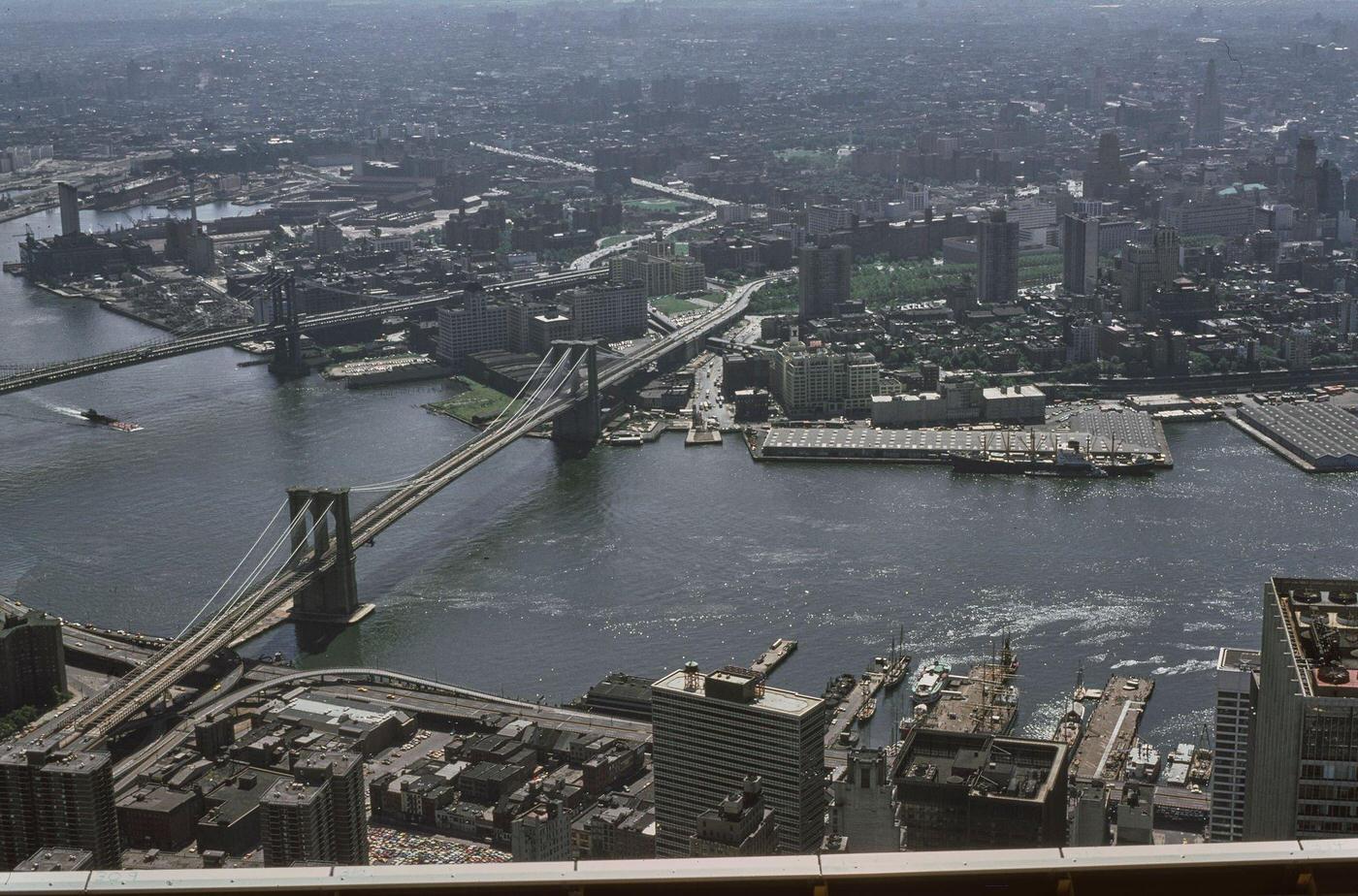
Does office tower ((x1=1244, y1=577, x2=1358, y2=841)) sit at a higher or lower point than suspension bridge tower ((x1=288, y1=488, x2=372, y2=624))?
higher

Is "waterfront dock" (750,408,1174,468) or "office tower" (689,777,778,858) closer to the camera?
"office tower" (689,777,778,858)

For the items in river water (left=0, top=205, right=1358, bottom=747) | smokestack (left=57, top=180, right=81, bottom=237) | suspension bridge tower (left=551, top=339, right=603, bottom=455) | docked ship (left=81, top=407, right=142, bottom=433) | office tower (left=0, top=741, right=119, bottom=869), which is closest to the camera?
office tower (left=0, top=741, right=119, bottom=869)

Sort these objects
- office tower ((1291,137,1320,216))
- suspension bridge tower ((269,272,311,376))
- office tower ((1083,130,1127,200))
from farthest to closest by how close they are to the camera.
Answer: office tower ((1083,130,1127,200))
office tower ((1291,137,1320,216))
suspension bridge tower ((269,272,311,376))

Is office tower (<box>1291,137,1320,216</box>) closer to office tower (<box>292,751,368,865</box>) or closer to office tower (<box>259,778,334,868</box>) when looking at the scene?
office tower (<box>292,751,368,865</box>)

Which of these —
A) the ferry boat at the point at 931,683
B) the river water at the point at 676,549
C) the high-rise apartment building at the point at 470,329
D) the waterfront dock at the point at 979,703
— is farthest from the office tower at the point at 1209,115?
the waterfront dock at the point at 979,703

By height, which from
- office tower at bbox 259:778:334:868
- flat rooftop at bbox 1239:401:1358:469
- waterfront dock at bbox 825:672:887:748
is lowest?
flat rooftop at bbox 1239:401:1358:469

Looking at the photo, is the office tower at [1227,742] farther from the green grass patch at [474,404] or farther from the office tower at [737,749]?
the green grass patch at [474,404]

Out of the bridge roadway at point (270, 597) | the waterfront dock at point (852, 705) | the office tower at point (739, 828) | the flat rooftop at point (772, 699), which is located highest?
the flat rooftop at point (772, 699)

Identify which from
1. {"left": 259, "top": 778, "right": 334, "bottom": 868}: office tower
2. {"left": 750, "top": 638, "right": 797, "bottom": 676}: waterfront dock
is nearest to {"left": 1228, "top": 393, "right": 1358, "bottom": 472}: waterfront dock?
{"left": 750, "top": 638, "right": 797, "bottom": 676}: waterfront dock
